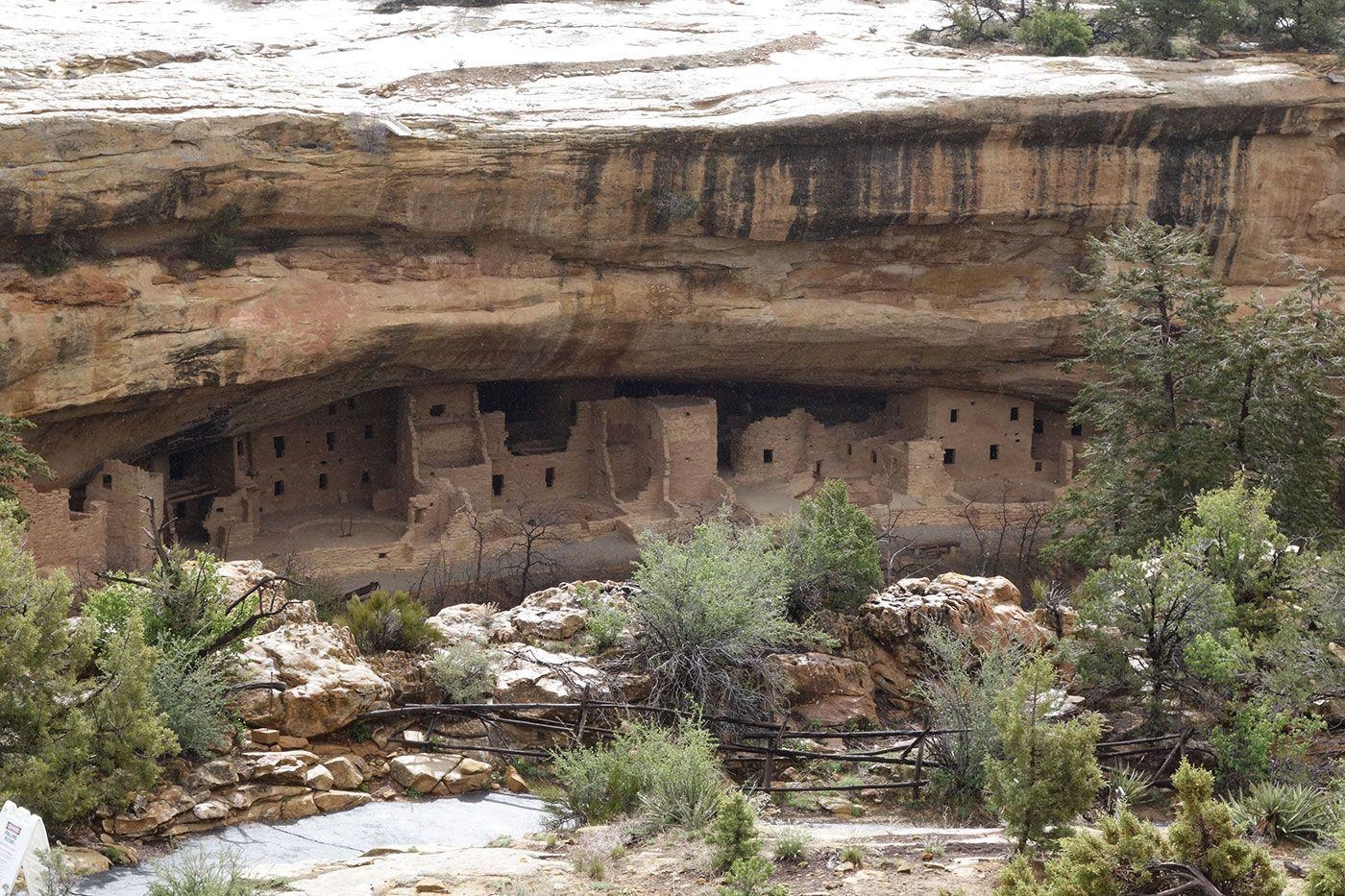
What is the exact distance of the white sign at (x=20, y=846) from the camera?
9.02 metres

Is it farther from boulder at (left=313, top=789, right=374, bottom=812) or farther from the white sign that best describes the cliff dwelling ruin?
the white sign

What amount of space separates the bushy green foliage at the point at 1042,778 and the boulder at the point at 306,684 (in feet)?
15.6

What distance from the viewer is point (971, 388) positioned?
30094mm

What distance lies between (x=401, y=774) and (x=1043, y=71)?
17.8m

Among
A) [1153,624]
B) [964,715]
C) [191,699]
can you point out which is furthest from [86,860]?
[1153,624]

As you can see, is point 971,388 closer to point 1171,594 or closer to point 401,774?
point 1171,594

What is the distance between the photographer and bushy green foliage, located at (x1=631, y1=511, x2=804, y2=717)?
569 inches

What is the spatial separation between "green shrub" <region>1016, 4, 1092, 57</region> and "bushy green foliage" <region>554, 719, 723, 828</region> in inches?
729

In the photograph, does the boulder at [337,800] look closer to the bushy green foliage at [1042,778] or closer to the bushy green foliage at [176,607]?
the bushy green foliage at [176,607]

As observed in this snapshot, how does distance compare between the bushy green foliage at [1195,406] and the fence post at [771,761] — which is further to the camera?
the bushy green foliage at [1195,406]

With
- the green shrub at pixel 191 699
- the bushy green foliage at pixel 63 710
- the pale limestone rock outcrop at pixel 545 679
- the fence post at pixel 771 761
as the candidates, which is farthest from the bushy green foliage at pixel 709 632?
the bushy green foliage at pixel 63 710

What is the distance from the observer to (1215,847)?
902cm

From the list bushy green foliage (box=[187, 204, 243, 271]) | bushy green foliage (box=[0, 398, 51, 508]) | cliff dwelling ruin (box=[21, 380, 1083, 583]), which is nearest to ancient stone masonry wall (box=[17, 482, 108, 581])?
cliff dwelling ruin (box=[21, 380, 1083, 583])

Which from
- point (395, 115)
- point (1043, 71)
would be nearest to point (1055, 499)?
point (1043, 71)
